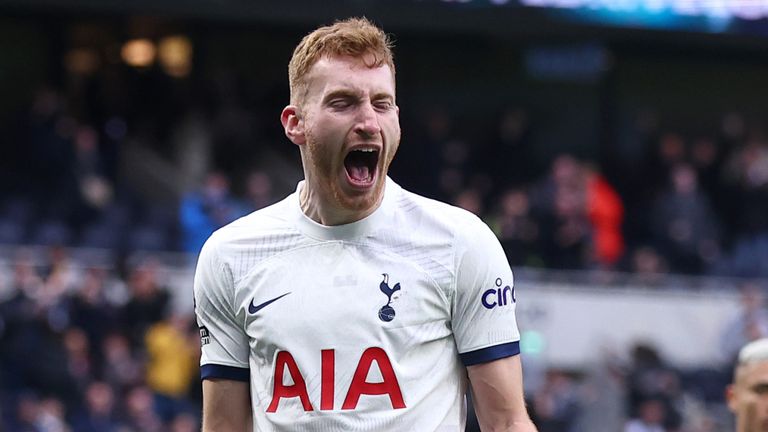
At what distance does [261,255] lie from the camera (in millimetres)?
4227

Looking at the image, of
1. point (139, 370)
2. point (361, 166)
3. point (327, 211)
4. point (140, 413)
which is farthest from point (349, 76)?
point (139, 370)

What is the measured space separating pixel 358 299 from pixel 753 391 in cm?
222

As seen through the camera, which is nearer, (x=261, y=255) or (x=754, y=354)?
(x=261, y=255)

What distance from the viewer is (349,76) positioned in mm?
4016

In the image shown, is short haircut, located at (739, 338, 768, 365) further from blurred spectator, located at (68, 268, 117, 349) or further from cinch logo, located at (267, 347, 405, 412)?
blurred spectator, located at (68, 268, 117, 349)

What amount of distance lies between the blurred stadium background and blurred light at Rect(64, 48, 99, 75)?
43 mm

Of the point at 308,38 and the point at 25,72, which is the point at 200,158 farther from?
the point at 308,38

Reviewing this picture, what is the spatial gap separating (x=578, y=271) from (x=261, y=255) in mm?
12244

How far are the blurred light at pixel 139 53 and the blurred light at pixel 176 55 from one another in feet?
0.39

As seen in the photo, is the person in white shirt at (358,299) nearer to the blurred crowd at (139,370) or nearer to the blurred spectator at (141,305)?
the blurred crowd at (139,370)

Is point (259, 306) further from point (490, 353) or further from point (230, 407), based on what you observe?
point (490, 353)

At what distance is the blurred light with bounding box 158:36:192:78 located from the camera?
19125 mm

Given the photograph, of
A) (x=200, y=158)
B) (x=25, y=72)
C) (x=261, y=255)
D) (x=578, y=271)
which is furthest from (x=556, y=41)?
(x=261, y=255)

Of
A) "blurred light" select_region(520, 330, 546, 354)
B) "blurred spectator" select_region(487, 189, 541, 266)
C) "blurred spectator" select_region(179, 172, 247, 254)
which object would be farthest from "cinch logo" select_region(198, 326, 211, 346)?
"blurred spectator" select_region(487, 189, 541, 266)
